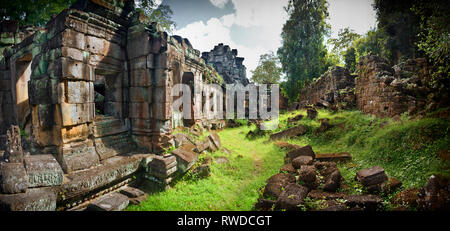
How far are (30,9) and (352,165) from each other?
57.6ft

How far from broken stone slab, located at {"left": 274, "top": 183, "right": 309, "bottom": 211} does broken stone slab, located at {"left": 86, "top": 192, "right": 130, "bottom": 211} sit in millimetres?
2610

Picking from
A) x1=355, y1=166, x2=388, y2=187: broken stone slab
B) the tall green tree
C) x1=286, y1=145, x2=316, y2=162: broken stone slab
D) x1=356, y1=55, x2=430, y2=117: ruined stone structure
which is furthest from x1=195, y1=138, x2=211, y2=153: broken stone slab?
the tall green tree

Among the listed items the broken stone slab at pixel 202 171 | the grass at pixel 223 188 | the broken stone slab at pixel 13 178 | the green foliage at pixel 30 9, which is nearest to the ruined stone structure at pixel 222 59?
the green foliage at pixel 30 9

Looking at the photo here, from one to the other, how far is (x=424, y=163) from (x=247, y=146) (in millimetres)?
5253

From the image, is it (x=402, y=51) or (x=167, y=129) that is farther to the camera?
(x=402, y=51)

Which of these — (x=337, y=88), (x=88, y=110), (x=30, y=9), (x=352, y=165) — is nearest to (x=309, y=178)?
(x=352, y=165)

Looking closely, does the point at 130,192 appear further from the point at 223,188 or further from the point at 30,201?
the point at 223,188

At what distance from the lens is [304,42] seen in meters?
19.5

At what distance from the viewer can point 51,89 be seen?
3336 mm

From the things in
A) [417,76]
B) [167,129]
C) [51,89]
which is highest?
[417,76]

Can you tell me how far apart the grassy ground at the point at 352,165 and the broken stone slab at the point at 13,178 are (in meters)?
1.49
